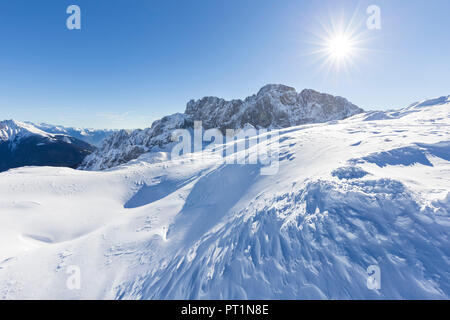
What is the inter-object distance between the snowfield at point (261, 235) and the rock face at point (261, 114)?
83.9 metres

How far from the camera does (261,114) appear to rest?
97.0m

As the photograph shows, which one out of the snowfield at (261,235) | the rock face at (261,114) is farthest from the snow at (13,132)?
the snowfield at (261,235)

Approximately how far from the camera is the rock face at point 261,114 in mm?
94625

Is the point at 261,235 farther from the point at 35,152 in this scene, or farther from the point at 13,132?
the point at 13,132

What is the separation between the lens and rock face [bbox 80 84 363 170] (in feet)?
310

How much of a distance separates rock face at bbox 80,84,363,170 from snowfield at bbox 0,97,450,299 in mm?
83903

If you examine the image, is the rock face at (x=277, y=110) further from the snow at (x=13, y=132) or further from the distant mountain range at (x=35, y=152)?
the snow at (x=13, y=132)

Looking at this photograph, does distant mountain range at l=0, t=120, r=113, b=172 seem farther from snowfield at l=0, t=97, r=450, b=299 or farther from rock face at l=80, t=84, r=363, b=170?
snowfield at l=0, t=97, r=450, b=299

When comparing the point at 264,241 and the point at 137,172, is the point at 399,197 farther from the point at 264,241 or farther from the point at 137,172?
the point at 137,172

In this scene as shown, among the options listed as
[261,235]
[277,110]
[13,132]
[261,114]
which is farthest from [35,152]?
[261,235]

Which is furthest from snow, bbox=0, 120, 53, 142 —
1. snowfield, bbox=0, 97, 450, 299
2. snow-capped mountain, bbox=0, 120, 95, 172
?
snowfield, bbox=0, 97, 450, 299

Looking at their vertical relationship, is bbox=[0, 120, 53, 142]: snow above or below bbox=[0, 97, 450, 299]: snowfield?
above

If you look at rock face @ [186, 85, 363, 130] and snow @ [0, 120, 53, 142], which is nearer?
rock face @ [186, 85, 363, 130]

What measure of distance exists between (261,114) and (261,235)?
323ft
